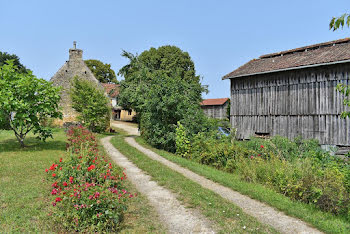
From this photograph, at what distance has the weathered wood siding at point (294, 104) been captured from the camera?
44.9ft

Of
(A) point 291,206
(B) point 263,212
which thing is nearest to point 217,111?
(A) point 291,206

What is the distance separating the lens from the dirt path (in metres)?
4.81

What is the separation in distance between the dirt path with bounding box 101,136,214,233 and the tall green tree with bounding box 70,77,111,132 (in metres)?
16.7

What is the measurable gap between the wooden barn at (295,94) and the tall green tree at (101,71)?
38.7m

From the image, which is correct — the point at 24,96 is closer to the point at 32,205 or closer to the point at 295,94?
the point at 32,205

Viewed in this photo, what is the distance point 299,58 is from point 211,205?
45.3ft

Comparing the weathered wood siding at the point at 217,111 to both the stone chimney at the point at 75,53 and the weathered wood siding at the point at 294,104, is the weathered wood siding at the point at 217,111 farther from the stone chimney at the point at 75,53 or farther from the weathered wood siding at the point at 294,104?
the weathered wood siding at the point at 294,104

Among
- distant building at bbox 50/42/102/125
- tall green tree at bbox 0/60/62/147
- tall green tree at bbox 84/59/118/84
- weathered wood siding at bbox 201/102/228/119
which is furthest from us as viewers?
tall green tree at bbox 84/59/118/84

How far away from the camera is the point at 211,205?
19.5 ft

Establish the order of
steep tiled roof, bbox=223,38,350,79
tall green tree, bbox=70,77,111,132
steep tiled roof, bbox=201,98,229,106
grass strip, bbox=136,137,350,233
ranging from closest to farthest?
1. grass strip, bbox=136,137,350,233
2. steep tiled roof, bbox=223,38,350,79
3. tall green tree, bbox=70,77,111,132
4. steep tiled roof, bbox=201,98,229,106

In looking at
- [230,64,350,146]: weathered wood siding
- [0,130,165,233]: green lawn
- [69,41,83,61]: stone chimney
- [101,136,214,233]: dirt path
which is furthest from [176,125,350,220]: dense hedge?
[69,41,83,61]: stone chimney

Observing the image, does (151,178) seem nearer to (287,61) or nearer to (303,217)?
(303,217)

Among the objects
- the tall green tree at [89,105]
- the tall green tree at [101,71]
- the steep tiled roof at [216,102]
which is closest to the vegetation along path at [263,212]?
the tall green tree at [89,105]

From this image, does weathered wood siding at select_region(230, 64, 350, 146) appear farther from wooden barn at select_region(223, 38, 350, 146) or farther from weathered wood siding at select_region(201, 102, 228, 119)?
weathered wood siding at select_region(201, 102, 228, 119)
